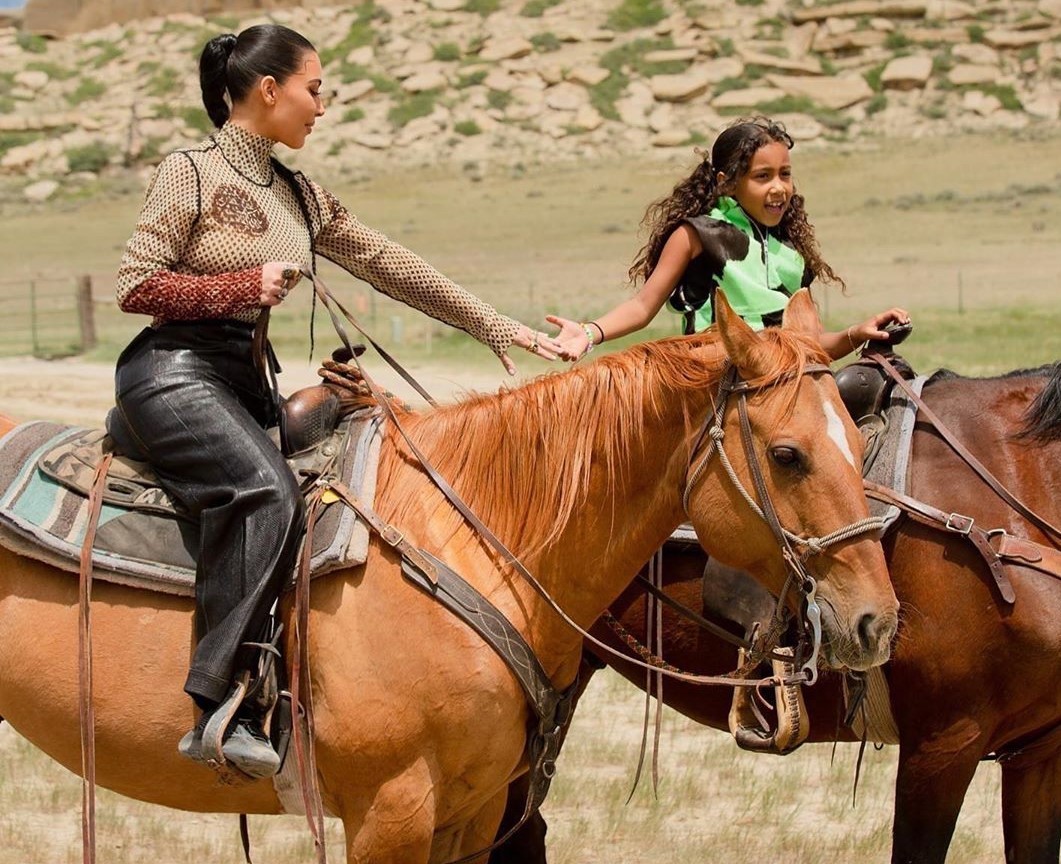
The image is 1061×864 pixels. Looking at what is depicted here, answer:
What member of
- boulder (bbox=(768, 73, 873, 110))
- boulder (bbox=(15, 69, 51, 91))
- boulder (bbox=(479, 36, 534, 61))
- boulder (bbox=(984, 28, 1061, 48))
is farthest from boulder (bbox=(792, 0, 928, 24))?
boulder (bbox=(15, 69, 51, 91))

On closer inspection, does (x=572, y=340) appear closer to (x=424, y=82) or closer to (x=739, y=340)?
(x=739, y=340)

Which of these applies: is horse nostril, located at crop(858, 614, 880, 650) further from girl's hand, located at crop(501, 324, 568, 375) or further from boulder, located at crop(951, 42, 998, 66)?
boulder, located at crop(951, 42, 998, 66)

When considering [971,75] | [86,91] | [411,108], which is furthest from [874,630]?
[86,91]

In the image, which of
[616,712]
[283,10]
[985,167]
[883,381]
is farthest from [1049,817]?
[283,10]

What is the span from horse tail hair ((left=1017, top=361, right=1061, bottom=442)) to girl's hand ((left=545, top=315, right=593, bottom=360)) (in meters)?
1.51

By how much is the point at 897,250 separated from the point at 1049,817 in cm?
3145

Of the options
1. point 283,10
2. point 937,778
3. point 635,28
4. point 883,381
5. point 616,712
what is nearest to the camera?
point 937,778

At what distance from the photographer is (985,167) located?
4569cm

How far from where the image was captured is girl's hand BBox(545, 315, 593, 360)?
4.75 metres

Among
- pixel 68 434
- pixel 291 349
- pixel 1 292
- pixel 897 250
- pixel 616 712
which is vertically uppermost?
pixel 68 434

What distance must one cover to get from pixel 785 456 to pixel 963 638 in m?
1.42

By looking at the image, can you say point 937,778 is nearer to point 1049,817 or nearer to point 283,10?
point 1049,817

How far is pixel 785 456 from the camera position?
3.89 m

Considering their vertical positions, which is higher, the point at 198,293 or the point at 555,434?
the point at 198,293
